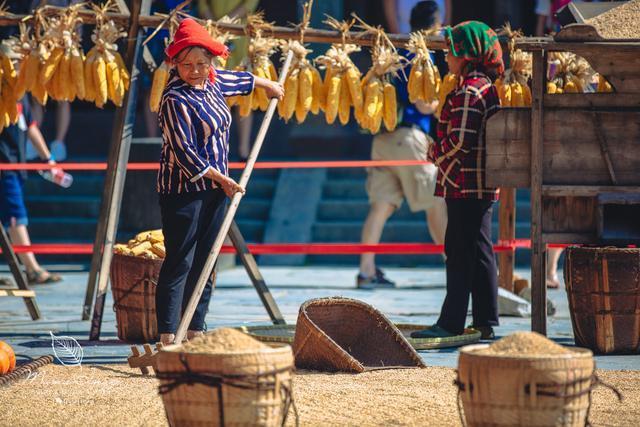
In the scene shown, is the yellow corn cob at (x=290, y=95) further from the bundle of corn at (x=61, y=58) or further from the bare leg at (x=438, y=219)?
the bare leg at (x=438, y=219)

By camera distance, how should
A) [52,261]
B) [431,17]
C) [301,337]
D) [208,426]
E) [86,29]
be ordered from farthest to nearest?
[86,29]
[52,261]
[431,17]
[301,337]
[208,426]

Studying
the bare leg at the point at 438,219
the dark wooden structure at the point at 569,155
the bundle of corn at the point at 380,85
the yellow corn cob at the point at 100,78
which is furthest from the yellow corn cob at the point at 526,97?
the yellow corn cob at the point at 100,78

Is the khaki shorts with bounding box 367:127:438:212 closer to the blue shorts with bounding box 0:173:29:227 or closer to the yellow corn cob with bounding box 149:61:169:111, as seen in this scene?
the yellow corn cob with bounding box 149:61:169:111

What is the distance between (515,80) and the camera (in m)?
7.98

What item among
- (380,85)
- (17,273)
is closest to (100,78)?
(17,273)

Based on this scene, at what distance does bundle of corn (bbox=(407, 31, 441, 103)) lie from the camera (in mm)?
7945

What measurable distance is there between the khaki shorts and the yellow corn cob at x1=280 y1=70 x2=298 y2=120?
2.43 meters

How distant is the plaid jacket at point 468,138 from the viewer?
7.17m

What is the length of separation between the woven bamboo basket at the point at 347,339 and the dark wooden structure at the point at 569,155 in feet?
2.86

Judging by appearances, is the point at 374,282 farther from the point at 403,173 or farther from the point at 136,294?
the point at 136,294

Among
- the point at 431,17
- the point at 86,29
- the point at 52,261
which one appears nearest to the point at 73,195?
the point at 52,261

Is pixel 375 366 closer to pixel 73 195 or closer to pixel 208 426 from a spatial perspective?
Answer: pixel 208 426

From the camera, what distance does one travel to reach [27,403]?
17.9ft

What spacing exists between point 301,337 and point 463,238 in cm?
141
